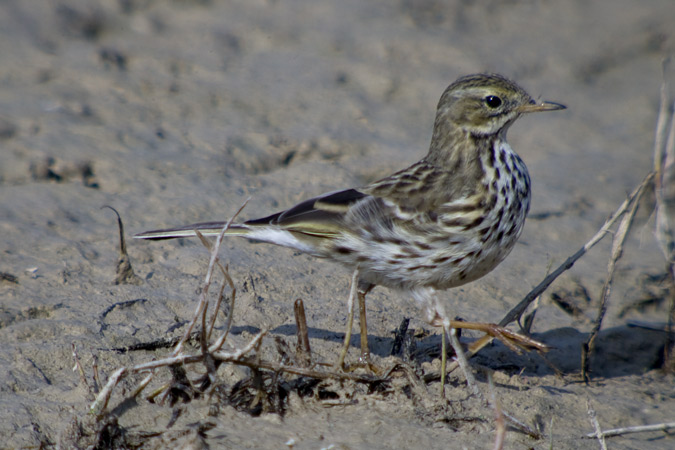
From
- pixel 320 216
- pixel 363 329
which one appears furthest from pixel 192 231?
pixel 363 329

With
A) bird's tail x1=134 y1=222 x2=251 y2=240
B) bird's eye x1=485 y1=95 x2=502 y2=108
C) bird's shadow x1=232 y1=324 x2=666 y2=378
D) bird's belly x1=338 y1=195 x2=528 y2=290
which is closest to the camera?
bird's belly x1=338 y1=195 x2=528 y2=290

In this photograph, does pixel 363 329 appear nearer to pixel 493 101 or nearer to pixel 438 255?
pixel 438 255

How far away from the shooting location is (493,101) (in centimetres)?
467

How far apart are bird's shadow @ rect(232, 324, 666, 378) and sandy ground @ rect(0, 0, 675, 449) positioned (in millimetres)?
16

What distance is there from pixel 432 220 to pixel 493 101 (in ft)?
3.09

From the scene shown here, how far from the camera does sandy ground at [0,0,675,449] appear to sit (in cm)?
364

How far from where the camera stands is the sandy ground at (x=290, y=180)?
3.64 meters

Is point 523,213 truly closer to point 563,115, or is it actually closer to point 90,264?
point 90,264

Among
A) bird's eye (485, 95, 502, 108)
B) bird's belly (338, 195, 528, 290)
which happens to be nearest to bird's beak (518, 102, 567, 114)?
bird's eye (485, 95, 502, 108)

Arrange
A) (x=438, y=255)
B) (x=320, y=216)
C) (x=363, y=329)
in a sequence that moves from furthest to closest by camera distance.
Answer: (x=320, y=216), (x=363, y=329), (x=438, y=255)

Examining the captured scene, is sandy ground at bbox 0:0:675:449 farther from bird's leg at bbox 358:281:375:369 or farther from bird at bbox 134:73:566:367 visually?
bird at bbox 134:73:566:367

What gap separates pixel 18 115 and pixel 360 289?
3658 millimetres

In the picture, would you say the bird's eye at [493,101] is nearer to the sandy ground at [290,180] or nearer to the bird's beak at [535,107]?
the bird's beak at [535,107]

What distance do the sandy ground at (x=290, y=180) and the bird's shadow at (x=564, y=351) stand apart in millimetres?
16
